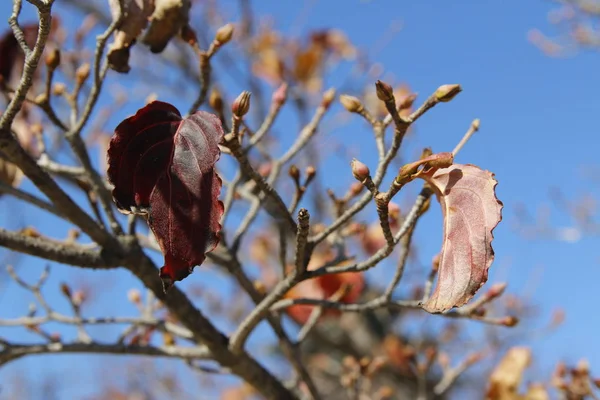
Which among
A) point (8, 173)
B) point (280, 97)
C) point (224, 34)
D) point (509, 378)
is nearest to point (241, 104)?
point (224, 34)

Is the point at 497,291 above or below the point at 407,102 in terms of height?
below

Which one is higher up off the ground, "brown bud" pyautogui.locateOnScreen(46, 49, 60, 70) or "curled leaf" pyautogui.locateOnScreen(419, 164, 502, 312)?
"brown bud" pyautogui.locateOnScreen(46, 49, 60, 70)

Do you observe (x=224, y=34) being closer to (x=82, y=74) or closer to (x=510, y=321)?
(x=82, y=74)

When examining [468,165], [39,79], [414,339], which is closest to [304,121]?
[414,339]

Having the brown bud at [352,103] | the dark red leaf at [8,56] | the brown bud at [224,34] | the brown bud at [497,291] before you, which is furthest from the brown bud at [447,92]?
the dark red leaf at [8,56]

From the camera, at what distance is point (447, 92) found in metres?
0.84

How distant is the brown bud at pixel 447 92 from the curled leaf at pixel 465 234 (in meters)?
0.13

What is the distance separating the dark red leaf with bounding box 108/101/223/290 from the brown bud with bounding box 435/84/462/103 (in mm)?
327

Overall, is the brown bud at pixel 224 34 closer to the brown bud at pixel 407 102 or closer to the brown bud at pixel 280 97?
the brown bud at pixel 280 97

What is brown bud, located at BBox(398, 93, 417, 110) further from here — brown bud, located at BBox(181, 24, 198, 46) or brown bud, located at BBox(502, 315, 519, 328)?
brown bud, located at BBox(502, 315, 519, 328)

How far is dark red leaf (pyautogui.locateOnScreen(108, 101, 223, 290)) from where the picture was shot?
2.33 feet

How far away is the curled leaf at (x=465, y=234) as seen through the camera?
0.69 metres

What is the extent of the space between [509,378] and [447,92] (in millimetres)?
1110

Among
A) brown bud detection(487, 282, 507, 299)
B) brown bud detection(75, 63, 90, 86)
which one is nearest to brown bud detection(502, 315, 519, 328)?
brown bud detection(487, 282, 507, 299)
